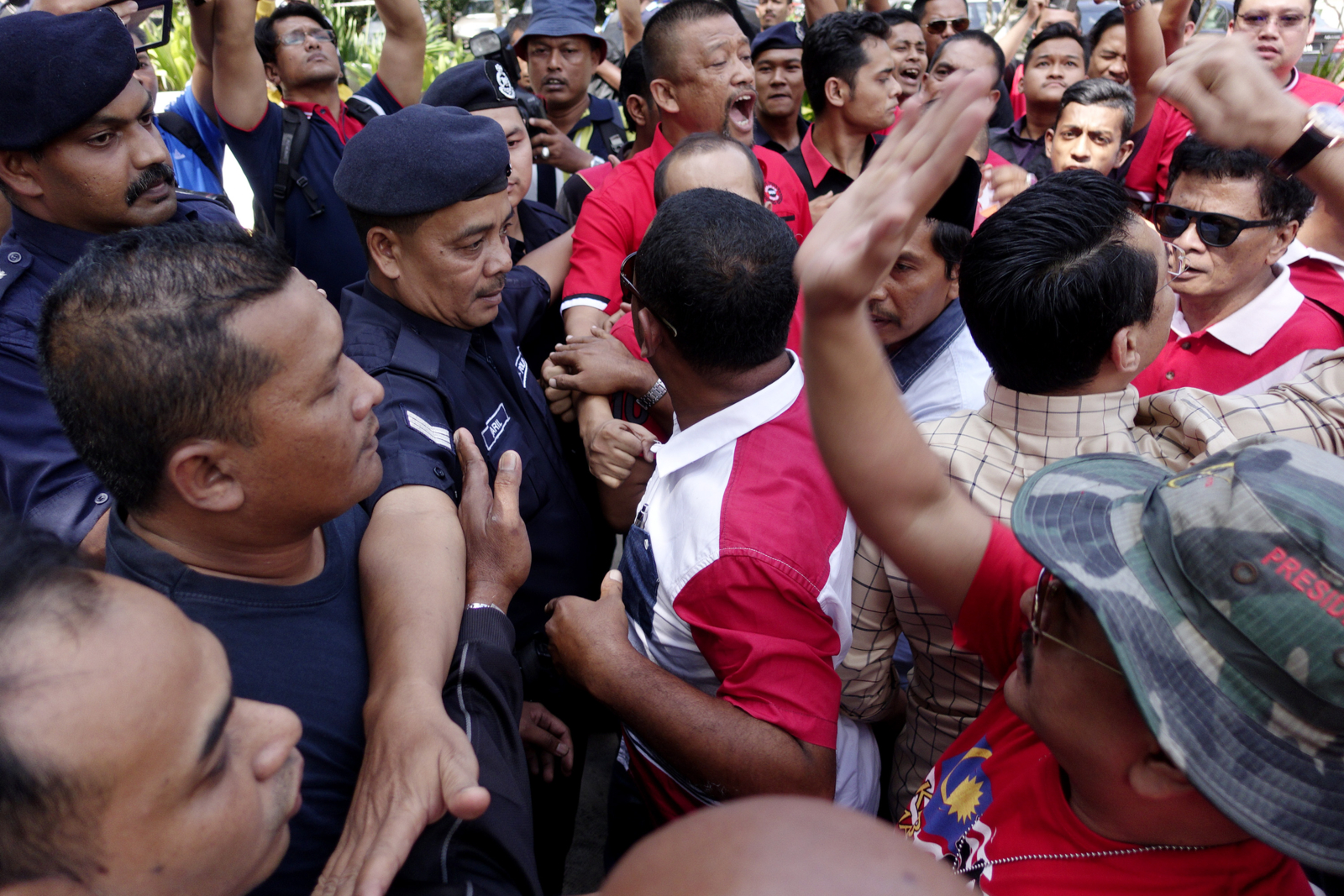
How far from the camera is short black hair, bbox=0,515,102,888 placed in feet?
2.59

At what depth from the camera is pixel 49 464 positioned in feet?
6.21

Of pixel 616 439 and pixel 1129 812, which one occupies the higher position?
pixel 1129 812

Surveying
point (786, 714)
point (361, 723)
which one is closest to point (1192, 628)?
point (786, 714)

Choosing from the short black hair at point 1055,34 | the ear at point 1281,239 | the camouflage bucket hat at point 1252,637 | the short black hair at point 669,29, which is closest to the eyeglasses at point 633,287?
the camouflage bucket hat at point 1252,637

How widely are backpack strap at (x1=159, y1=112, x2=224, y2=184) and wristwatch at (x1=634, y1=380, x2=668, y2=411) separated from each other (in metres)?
3.38

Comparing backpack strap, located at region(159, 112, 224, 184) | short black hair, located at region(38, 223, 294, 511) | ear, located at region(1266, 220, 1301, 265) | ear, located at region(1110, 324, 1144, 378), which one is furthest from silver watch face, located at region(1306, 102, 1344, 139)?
backpack strap, located at region(159, 112, 224, 184)

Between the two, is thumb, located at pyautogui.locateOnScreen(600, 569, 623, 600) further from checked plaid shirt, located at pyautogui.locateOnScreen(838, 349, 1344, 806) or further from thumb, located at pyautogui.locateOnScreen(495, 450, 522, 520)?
checked plaid shirt, located at pyautogui.locateOnScreen(838, 349, 1344, 806)

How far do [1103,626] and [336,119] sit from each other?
4778mm

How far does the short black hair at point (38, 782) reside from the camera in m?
0.79

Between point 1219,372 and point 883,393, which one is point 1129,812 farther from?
point 1219,372

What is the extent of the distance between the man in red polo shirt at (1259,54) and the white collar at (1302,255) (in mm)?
1958

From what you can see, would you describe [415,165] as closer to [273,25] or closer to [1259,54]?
[273,25]

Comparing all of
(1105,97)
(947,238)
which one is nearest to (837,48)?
(1105,97)

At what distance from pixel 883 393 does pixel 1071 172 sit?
98 centimetres
